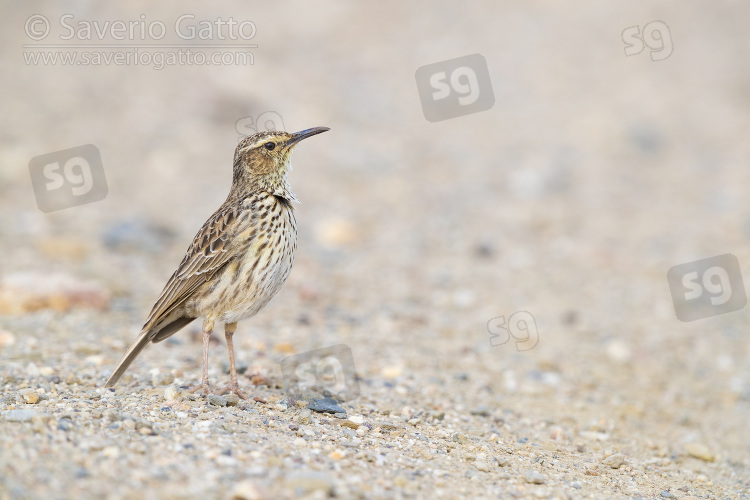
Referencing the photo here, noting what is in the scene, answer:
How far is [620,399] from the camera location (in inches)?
332

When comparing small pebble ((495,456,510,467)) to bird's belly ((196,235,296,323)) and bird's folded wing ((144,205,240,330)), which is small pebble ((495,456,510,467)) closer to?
bird's belly ((196,235,296,323))

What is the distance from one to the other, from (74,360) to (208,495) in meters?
3.64

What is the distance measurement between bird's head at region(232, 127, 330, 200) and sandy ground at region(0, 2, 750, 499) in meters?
1.69

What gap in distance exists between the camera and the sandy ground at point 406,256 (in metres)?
5.40

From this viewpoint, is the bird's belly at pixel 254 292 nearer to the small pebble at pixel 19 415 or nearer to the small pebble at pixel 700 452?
the small pebble at pixel 19 415

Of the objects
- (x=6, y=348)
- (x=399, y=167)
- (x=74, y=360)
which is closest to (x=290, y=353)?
(x=74, y=360)

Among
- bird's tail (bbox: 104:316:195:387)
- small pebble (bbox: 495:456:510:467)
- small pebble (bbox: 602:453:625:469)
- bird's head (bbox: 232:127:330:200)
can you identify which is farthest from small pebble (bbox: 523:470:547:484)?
bird's tail (bbox: 104:316:195:387)

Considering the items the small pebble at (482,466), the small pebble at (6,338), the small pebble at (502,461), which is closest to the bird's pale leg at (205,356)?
the small pebble at (482,466)

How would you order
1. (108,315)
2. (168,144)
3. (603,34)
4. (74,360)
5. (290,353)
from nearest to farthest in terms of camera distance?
(74,360), (290,353), (108,315), (168,144), (603,34)

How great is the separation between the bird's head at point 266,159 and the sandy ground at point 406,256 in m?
1.69

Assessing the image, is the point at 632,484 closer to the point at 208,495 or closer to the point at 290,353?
the point at 208,495

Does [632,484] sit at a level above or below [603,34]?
below

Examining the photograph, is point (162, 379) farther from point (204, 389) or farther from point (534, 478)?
point (534, 478)

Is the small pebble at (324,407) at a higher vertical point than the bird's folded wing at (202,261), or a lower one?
lower
